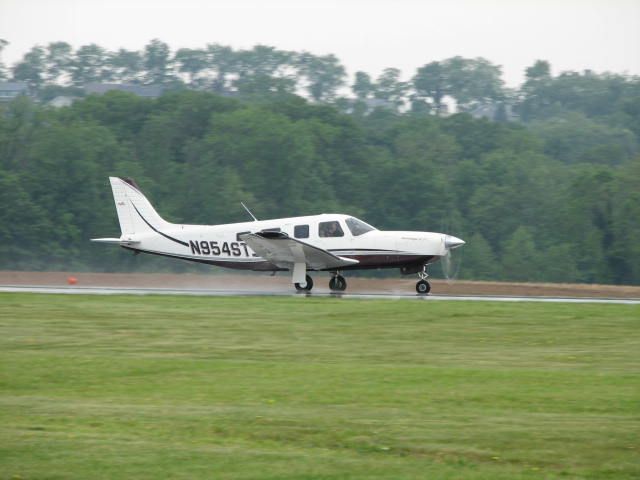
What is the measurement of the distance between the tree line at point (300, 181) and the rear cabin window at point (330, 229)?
70.1ft

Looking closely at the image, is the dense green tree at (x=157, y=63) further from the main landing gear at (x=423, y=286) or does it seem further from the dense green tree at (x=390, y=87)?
the main landing gear at (x=423, y=286)

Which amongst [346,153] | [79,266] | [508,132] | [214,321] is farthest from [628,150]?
[214,321]

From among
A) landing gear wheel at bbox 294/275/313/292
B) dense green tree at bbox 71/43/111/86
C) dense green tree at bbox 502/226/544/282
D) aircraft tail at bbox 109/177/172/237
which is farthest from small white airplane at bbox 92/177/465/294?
dense green tree at bbox 71/43/111/86

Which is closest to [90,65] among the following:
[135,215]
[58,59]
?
[58,59]

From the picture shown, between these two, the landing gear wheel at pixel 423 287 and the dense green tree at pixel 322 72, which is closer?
the landing gear wheel at pixel 423 287

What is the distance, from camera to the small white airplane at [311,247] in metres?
27.2

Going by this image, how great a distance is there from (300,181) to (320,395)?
52373mm

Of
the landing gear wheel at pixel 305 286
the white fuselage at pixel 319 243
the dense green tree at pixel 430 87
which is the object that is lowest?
the landing gear wheel at pixel 305 286

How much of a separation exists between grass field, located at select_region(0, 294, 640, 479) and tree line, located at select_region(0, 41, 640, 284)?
29.7 m

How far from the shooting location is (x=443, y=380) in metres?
13.9

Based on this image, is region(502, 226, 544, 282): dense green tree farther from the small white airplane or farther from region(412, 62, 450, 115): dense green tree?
region(412, 62, 450, 115): dense green tree

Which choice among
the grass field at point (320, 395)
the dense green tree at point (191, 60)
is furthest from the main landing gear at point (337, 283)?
the dense green tree at point (191, 60)

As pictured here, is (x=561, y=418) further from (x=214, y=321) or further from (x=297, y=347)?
(x=214, y=321)

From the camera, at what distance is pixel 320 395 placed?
12.9m
